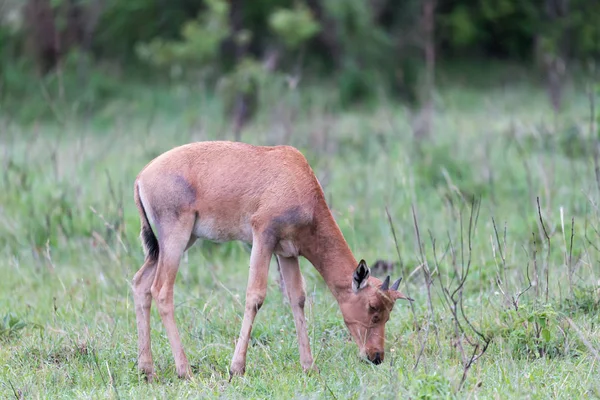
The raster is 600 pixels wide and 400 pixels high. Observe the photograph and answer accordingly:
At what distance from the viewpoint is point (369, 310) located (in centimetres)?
588

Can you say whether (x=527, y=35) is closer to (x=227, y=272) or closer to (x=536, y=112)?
(x=536, y=112)

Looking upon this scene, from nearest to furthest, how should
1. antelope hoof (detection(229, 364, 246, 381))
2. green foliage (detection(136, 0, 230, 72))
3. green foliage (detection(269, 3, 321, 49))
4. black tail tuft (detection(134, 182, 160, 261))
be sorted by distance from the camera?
antelope hoof (detection(229, 364, 246, 381)) → black tail tuft (detection(134, 182, 160, 261)) → green foliage (detection(136, 0, 230, 72)) → green foliage (detection(269, 3, 321, 49))

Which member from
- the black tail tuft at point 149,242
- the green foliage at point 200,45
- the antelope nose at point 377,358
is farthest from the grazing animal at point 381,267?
the green foliage at point 200,45

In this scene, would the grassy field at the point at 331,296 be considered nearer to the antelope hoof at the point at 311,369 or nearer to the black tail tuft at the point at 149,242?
the antelope hoof at the point at 311,369

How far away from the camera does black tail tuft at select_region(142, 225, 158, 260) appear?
622cm

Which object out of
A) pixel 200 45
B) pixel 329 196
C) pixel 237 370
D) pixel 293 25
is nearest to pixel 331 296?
pixel 329 196

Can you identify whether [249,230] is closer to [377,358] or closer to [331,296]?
[377,358]

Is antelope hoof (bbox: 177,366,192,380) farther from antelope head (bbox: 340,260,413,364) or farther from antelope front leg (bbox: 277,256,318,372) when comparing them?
antelope head (bbox: 340,260,413,364)

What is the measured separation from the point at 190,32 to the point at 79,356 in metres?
Answer: 11.0

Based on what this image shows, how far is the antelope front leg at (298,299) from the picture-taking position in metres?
6.00

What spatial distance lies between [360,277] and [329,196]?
8.64ft

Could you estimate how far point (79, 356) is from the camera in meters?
6.05

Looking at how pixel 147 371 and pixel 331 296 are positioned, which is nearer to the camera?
pixel 147 371

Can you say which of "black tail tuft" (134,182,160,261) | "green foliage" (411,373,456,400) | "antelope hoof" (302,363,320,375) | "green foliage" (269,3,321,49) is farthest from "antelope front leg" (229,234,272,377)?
"green foliage" (269,3,321,49)
